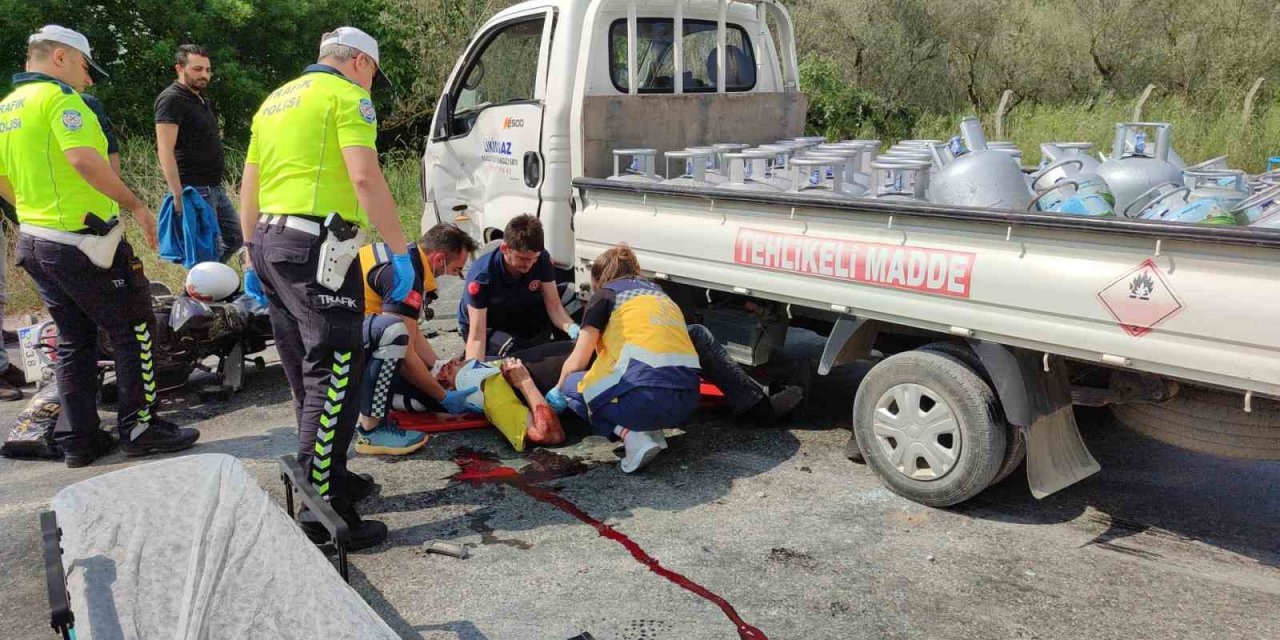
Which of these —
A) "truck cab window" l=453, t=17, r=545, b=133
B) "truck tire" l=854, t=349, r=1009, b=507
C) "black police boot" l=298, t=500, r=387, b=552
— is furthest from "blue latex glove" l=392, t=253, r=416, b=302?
"truck tire" l=854, t=349, r=1009, b=507

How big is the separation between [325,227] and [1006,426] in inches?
104

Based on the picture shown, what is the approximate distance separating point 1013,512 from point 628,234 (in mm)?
2295

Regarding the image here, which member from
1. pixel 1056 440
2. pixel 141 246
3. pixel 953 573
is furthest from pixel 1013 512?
pixel 141 246

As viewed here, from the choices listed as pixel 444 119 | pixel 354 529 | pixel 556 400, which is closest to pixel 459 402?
pixel 556 400

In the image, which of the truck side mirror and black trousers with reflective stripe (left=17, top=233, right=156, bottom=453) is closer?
black trousers with reflective stripe (left=17, top=233, right=156, bottom=453)

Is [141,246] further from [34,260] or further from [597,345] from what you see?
[597,345]

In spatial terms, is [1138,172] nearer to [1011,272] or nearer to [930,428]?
[1011,272]

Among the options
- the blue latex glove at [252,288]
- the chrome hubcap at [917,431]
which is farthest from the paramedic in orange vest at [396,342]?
the chrome hubcap at [917,431]

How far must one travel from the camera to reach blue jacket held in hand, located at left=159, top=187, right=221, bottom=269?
5.88m

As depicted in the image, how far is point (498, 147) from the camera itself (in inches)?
231

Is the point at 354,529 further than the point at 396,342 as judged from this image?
No

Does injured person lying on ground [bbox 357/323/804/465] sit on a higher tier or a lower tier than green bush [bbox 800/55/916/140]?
lower

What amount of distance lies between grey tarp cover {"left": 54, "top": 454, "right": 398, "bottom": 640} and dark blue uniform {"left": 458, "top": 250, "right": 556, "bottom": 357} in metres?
2.48

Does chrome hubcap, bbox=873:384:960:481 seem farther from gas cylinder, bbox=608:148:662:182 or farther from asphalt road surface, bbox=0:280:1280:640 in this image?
gas cylinder, bbox=608:148:662:182
